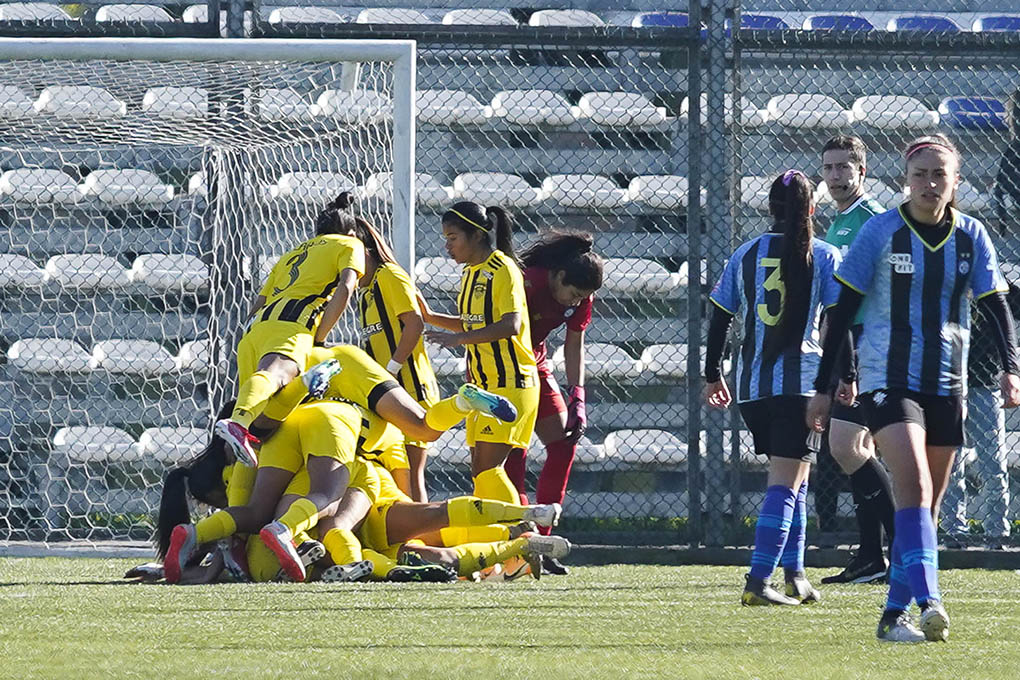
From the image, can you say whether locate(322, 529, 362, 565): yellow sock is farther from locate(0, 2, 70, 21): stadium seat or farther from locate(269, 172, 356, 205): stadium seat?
locate(0, 2, 70, 21): stadium seat

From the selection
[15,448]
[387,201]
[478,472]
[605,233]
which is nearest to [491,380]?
[478,472]

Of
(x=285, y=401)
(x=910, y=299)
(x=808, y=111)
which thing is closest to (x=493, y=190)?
(x=808, y=111)

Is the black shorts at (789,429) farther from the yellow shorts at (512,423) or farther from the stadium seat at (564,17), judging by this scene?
the stadium seat at (564,17)

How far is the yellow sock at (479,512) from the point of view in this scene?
6098 millimetres

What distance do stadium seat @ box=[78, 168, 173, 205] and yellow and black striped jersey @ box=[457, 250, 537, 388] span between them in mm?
2971

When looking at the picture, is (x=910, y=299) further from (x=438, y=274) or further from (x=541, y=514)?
(x=438, y=274)

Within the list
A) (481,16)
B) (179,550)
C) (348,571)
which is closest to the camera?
(348,571)

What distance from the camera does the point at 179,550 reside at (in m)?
5.88

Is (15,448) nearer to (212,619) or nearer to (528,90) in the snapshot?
(528,90)

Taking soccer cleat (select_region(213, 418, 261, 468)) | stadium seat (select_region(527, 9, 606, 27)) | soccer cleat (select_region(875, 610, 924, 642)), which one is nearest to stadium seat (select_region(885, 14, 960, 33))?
stadium seat (select_region(527, 9, 606, 27))

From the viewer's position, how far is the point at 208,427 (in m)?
8.27

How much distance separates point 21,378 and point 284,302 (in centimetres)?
276

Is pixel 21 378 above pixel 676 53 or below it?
below

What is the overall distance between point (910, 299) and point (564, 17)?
16.4 ft
